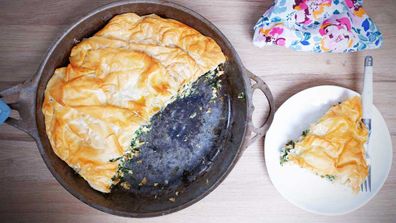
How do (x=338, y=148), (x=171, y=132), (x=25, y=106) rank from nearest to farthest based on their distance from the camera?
1. (x=25, y=106)
2. (x=338, y=148)
3. (x=171, y=132)

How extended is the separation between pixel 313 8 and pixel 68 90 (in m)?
1.02

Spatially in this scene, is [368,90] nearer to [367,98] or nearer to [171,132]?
[367,98]

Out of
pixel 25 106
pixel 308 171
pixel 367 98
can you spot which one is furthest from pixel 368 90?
pixel 25 106

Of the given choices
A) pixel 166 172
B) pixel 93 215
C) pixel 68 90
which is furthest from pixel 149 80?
pixel 93 215

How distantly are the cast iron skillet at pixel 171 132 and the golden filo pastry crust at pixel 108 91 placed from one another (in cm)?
6

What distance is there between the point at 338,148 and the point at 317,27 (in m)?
0.50

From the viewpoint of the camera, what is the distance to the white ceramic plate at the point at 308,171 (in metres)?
1.52

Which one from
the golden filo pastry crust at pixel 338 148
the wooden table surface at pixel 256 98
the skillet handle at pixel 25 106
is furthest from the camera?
the wooden table surface at pixel 256 98

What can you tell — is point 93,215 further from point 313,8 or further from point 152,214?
point 313,8

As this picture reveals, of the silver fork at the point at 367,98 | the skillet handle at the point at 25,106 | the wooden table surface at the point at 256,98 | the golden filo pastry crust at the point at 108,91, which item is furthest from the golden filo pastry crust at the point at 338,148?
the skillet handle at the point at 25,106

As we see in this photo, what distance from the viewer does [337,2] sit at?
154cm

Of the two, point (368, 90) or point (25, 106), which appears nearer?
point (25, 106)

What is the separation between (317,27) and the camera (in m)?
1.54

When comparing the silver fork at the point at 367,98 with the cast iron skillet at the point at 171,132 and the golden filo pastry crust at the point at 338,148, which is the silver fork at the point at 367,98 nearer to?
the golden filo pastry crust at the point at 338,148
